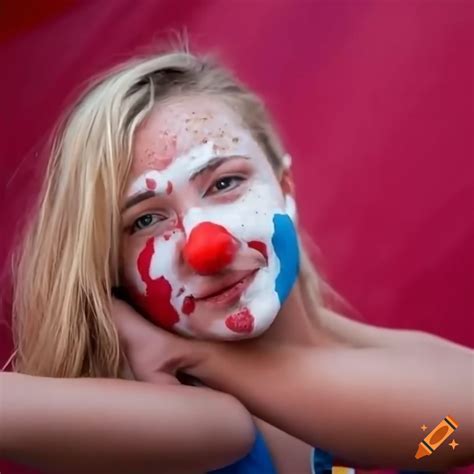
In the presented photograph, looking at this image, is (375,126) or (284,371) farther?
(375,126)

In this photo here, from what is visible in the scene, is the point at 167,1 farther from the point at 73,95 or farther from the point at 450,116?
the point at 450,116

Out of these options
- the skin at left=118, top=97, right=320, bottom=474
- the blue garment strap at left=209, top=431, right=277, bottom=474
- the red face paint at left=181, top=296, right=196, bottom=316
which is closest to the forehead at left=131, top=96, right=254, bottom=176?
the skin at left=118, top=97, right=320, bottom=474

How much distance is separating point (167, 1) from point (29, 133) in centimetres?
20

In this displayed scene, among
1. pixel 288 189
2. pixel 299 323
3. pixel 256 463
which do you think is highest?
pixel 288 189

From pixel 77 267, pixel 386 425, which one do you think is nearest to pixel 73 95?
pixel 77 267

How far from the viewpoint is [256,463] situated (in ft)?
2.63

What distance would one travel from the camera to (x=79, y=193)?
0.80 metres

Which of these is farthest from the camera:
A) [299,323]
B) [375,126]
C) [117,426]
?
[375,126]

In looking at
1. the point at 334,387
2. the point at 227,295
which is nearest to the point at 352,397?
the point at 334,387

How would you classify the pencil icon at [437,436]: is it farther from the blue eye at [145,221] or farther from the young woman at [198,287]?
the blue eye at [145,221]

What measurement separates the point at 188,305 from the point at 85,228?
111mm

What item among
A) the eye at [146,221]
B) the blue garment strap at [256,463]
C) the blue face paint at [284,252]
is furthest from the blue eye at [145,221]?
the blue garment strap at [256,463]

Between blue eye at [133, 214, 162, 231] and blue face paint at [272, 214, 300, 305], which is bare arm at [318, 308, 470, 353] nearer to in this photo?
blue face paint at [272, 214, 300, 305]

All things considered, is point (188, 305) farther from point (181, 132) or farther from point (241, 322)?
point (181, 132)
